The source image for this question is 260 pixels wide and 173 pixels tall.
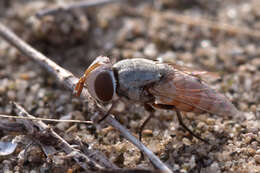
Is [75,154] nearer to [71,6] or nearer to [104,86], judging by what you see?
[104,86]

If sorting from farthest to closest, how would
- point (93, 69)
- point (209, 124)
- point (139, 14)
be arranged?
point (139, 14)
point (209, 124)
point (93, 69)

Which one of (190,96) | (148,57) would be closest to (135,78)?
(190,96)

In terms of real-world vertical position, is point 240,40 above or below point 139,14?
below

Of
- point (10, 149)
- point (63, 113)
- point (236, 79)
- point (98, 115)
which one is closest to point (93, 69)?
point (98, 115)

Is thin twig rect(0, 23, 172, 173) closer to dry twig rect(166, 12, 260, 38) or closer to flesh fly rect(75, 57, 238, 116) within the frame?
flesh fly rect(75, 57, 238, 116)

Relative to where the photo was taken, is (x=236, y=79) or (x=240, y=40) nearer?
(x=236, y=79)

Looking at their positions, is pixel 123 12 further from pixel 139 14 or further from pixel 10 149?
pixel 10 149
